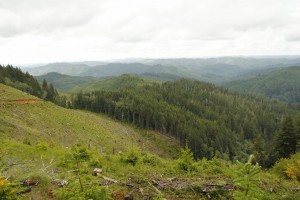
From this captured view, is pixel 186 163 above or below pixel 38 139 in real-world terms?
above

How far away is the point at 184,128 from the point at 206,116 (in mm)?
43147

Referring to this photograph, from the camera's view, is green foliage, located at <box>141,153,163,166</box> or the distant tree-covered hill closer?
green foliage, located at <box>141,153,163,166</box>

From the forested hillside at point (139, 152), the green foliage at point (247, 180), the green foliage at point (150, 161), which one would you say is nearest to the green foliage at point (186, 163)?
the forested hillside at point (139, 152)

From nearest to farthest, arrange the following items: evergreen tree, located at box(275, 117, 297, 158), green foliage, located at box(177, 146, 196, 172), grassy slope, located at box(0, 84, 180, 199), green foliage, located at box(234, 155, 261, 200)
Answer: green foliage, located at box(234, 155, 261, 200) → grassy slope, located at box(0, 84, 180, 199) → green foliage, located at box(177, 146, 196, 172) → evergreen tree, located at box(275, 117, 297, 158)

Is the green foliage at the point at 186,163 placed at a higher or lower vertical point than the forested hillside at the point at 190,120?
higher

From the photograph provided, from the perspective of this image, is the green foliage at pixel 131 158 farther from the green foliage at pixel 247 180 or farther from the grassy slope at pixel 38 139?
the green foliage at pixel 247 180

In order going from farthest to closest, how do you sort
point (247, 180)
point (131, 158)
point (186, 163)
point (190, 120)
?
point (190, 120) → point (131, 158) → point (186, 163) → point (247, 180)

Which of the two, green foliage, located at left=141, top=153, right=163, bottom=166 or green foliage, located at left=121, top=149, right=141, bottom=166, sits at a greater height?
green foliage, located at left=121, top=149, right=141, bottom=166

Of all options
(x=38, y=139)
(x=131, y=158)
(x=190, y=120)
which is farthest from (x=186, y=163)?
(x=190, y=120)

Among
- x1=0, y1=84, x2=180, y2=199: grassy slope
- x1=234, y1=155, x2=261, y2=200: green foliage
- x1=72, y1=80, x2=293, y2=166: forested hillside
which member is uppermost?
x1=234, y1=155, x2=261, y2=200: green foliage

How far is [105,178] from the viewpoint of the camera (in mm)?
15641

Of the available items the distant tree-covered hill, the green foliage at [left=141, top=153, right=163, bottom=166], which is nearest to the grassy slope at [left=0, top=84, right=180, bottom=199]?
the green foliage at [left=141, top=153, right=163, bottom=166]

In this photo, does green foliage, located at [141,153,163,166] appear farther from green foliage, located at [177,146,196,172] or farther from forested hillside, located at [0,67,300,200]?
green foliage, located at [177,146,196,172]

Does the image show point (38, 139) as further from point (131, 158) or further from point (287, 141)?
point (287, 141)
